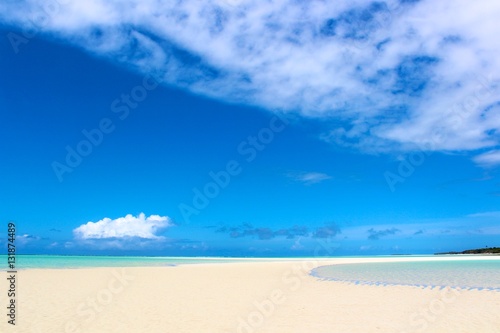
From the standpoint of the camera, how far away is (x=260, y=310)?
1477 cm

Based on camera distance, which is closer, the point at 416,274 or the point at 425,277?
the point at 425,277

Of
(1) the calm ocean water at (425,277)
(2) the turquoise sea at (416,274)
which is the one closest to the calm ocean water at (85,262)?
(2) the turquoise sea at (416,274)

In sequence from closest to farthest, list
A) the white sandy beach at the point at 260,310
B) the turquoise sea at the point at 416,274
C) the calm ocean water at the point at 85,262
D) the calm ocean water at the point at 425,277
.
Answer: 1. the white sandy beach at the point at 260,310
2. the calm ocean water at the point at 425,277
3. the turquoise sea at the point at 416,274
4. the calm ocean water at the point at 85,262

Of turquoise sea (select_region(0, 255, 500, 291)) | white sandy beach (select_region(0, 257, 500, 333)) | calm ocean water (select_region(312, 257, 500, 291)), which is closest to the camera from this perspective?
white sandy beach (select_region(0, 257, 500, 333))

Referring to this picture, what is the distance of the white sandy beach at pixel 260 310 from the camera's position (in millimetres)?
12023

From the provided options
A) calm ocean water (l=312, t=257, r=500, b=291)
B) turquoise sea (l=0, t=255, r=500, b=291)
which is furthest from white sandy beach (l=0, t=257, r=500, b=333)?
turquoise sea (l=0, t=255, r=500, b=291)

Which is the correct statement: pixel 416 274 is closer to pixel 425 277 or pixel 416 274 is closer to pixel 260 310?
pixel 425 277

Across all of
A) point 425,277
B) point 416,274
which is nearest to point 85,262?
point 416,274

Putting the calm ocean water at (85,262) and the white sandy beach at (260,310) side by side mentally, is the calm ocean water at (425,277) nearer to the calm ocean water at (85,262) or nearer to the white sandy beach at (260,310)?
the white sandy beach at (260,310)

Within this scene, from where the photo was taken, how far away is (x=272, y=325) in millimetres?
12305

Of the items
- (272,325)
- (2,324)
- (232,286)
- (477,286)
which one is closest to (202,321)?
(272,325)

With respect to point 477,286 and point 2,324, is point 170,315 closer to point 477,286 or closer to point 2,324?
point 2,324

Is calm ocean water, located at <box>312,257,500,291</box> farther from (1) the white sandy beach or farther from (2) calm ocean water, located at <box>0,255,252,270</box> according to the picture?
(2) calm ocean water, located at <box>0,255,252,270</box>

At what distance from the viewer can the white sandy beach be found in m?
12.0
